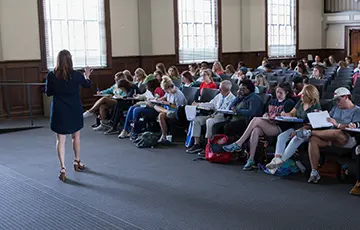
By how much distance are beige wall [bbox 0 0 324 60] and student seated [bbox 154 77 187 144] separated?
4.78 meters

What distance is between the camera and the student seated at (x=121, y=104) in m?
8.59

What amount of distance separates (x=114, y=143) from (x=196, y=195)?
311 centimetres

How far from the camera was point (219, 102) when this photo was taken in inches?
275

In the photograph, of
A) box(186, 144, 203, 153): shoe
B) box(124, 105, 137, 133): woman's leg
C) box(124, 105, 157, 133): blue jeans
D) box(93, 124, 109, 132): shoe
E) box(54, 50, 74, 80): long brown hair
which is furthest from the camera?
box(93, 124, 109, 132): shoe

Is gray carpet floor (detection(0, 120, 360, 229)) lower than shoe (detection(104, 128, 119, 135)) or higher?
lower

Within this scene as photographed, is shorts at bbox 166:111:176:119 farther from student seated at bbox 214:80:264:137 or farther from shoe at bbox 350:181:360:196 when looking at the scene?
shoe at bbox 350:181:360:196

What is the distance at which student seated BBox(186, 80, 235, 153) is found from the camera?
22.1 ft

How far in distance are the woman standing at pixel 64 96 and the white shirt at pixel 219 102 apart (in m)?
1.94

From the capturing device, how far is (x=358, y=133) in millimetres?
5051

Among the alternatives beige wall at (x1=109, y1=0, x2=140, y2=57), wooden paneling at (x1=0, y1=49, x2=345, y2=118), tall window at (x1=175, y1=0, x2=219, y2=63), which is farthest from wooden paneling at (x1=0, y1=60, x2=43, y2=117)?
tall window at (x1=175, y1=0, x2=219, y2=63)

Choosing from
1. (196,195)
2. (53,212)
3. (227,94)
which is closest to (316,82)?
(227,94)

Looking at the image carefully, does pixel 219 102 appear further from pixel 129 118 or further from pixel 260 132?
pixel 129 118

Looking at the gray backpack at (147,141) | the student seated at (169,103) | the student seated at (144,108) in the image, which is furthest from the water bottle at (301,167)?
the student seated at (144,108)

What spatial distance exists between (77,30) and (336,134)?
835 centimetres
